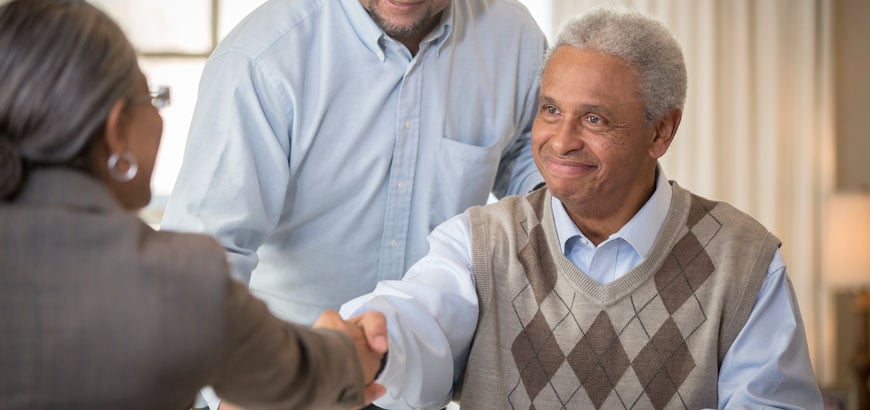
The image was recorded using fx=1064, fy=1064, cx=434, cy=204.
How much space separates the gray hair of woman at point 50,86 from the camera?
106 centimetres

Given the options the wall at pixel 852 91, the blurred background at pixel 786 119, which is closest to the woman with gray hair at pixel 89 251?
the blurred background at pixel 786 119

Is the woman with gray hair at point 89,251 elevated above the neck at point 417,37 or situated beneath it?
elevated above

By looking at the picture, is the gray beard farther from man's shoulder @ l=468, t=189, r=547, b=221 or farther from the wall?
the wall

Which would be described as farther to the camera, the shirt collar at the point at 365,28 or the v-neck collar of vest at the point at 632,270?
the shirt collar at the point at 365,28

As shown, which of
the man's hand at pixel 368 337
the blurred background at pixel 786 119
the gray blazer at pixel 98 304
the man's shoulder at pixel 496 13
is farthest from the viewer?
the blurred background at pixel 786 119

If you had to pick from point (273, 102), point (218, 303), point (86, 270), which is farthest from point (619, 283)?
point (86, 270)

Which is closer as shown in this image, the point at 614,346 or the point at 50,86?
the point at 50,86

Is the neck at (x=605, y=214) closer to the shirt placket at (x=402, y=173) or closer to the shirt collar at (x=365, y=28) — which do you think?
the shirt placket at (x=402, y=173)

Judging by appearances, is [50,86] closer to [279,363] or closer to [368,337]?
[279,363]

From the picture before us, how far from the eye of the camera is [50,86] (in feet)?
3.48

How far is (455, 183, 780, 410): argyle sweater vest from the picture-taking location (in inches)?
76.4

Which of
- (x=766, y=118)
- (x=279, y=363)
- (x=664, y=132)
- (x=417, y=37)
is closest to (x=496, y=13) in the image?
(x=417, y=37)

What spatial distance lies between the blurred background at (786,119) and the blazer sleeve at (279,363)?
3.74m

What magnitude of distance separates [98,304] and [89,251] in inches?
2.1
